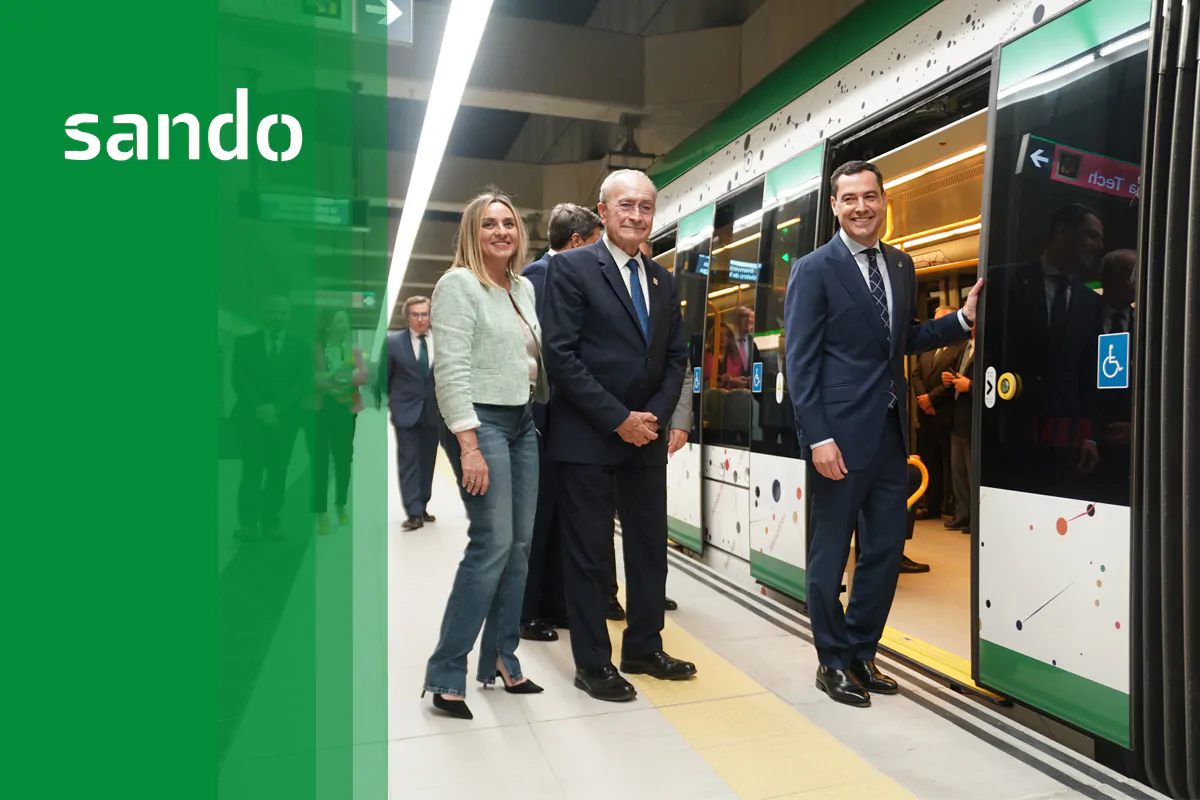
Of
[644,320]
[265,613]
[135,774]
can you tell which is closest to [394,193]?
[265,613]

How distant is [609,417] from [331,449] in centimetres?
432

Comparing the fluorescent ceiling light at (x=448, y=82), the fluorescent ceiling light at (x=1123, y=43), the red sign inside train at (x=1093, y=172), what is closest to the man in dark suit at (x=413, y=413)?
the fluorescent ceiling light at (x=448, y=82)

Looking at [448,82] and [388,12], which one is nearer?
[388,12]

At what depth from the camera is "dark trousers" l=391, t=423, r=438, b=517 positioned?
6.15m

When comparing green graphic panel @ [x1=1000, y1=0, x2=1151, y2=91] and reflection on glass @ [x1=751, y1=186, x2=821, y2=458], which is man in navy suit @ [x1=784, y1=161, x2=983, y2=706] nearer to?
green graphic panel @ [x1=1000, y1=0, x2=1151, y2=91]

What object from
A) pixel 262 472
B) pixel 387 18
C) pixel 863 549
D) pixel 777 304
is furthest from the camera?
pixel 262 472

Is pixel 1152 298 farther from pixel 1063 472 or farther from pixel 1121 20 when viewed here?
pixel 1121 20

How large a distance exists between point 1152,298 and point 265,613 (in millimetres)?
3397

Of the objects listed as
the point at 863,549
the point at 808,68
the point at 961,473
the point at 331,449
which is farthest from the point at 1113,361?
the point at 331,449

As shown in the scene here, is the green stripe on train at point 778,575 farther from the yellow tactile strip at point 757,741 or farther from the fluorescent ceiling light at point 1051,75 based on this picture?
the fluorescent ceiling light at point 1051,75

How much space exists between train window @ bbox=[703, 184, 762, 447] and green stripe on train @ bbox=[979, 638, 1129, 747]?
1.74 meters

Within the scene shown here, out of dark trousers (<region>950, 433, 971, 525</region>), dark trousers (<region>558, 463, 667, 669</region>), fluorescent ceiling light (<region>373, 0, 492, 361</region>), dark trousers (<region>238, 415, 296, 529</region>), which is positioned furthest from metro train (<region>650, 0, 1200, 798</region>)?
dark trousers (<region>238, 415, 296, 529</region>)

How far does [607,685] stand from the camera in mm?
2596

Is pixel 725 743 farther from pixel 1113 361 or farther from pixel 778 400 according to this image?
pixel 778 400
